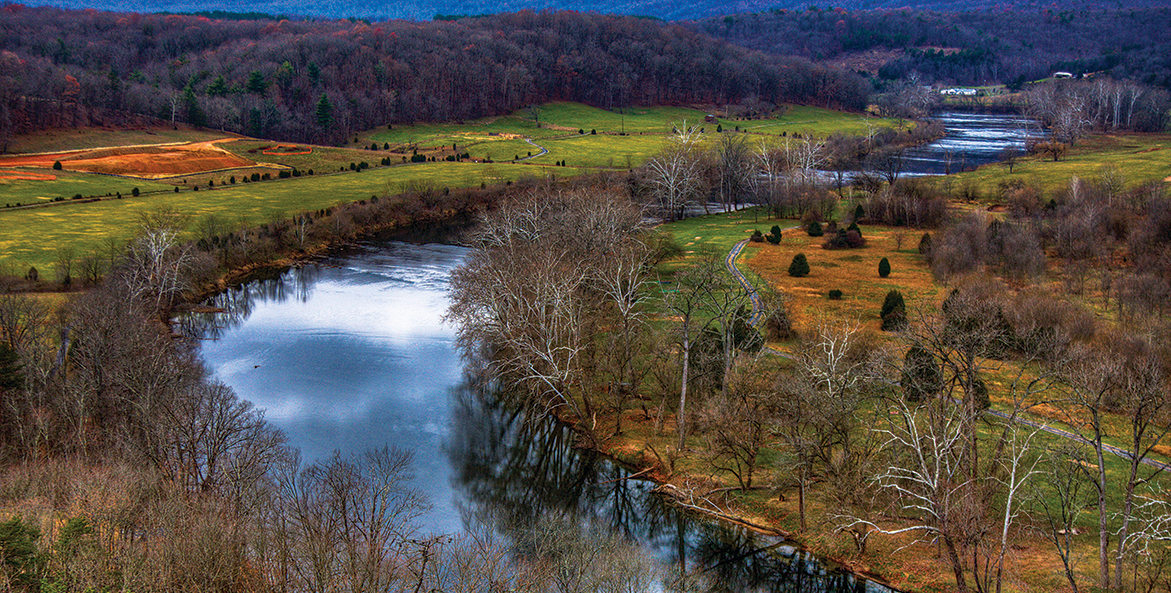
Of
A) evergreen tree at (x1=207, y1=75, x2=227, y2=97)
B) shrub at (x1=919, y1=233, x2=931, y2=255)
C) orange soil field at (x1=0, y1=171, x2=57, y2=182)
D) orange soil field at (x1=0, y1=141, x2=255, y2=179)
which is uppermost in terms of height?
evergreen tree at (x1=207, y1=75, x2=227, y2=97)

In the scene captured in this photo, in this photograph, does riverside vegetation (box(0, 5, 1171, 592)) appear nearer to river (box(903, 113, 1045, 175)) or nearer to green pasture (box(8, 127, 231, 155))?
green pasture (box(8, 127, 231, 155))

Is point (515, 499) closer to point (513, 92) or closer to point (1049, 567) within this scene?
point (1049, 567)

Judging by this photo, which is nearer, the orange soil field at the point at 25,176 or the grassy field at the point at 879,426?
the grassy field at the point at 879,426

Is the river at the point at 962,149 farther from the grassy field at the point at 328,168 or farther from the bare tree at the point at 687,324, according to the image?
the bare tree at the point at 687,324

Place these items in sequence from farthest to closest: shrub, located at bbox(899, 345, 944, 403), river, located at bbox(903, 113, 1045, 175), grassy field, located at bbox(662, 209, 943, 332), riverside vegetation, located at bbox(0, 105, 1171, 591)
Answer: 1. river, located at bbox(903, 113, 1045, 175)
2. grassy field, located at bbox(662, 209, 943, 332)
3. shrub, located at bbox(899, 345, 944, 403)
4. riverside vegetation, located at bbox(0, 105, 1171, 591)

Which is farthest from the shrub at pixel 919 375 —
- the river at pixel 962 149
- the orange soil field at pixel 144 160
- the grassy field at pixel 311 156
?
the orange soil field at pixel 144 160

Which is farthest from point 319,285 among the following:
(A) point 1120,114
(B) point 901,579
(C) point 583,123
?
(A) point 1120,114

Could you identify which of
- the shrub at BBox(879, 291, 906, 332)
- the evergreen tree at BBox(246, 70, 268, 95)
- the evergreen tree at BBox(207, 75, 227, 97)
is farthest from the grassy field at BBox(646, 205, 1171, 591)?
the evergreen tree at BBox(207, 75, 227, 97)
